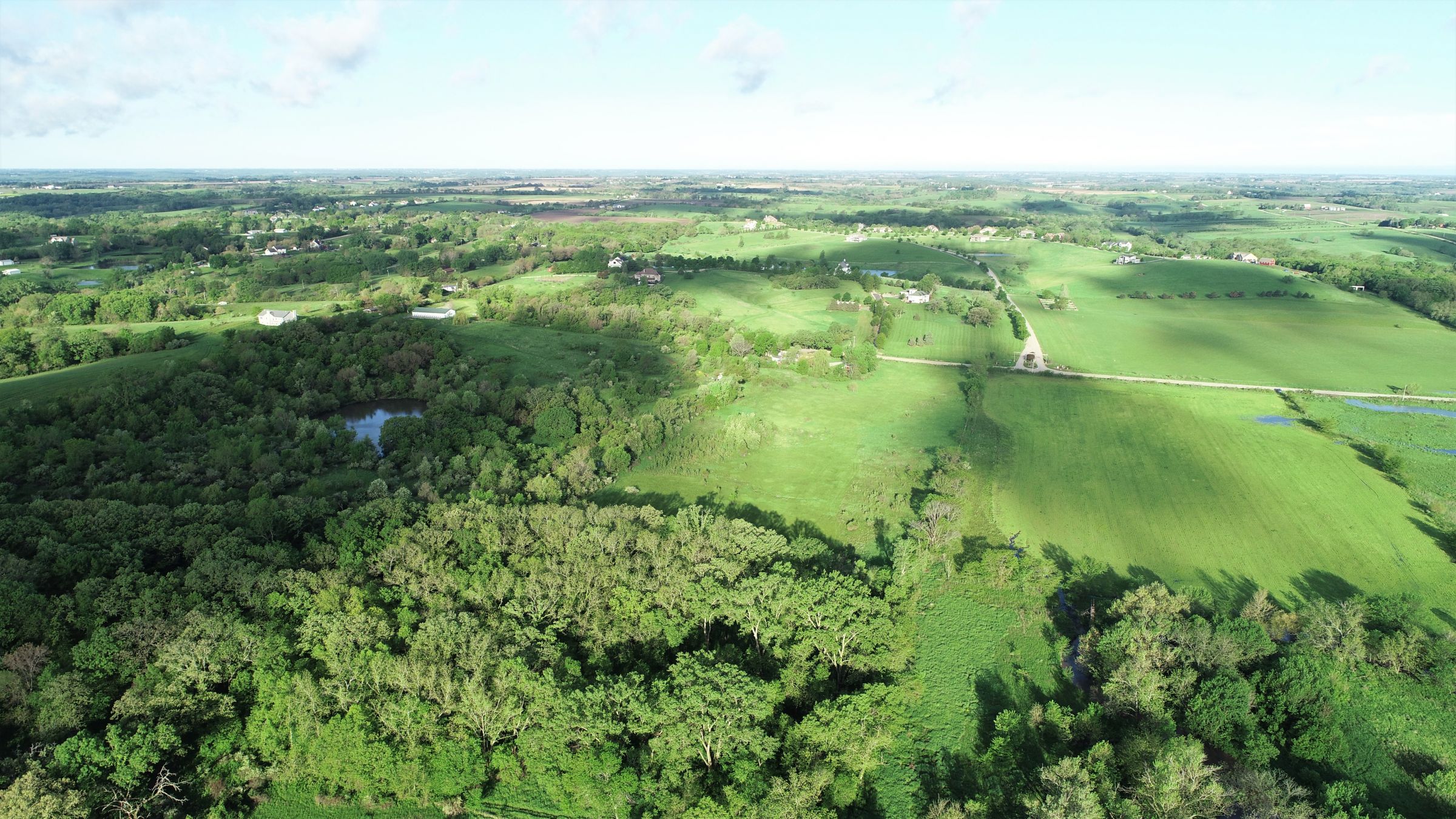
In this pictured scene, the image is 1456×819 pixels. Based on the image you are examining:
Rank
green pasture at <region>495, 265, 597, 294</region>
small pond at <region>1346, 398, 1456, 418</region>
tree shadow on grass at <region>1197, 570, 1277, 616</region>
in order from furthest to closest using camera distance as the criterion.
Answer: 1. green pasture at <region>495, 265, 597, 294</region>
2. small pond at <region>1346, 398, 1456, 418</region>
3. tree shadow on grass at <region>1197, 570, 1277, 616</region>

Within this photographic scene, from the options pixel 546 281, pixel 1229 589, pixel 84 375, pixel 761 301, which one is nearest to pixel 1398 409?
pixel 1229 589

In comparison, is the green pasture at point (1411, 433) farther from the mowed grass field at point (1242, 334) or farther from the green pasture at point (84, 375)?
the green pasture at point (84, 375)

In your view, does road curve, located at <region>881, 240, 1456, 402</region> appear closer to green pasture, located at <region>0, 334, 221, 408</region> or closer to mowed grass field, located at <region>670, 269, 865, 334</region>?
mowed grass field, located at <region>670, 269, 865, 334</region>

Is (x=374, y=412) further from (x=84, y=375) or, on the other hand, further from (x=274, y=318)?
(x=274, y=318)

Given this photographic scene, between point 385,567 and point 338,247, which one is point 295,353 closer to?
point 385,567

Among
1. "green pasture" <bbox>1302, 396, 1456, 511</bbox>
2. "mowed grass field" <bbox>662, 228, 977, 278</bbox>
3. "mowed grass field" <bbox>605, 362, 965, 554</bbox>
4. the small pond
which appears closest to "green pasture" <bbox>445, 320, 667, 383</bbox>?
"mowed grass field" <bbox>605, 362, 965, 554</bbox>

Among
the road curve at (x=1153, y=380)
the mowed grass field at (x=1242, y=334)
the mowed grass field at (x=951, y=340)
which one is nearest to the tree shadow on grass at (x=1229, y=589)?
the road curve at (x=1153, y=380)
